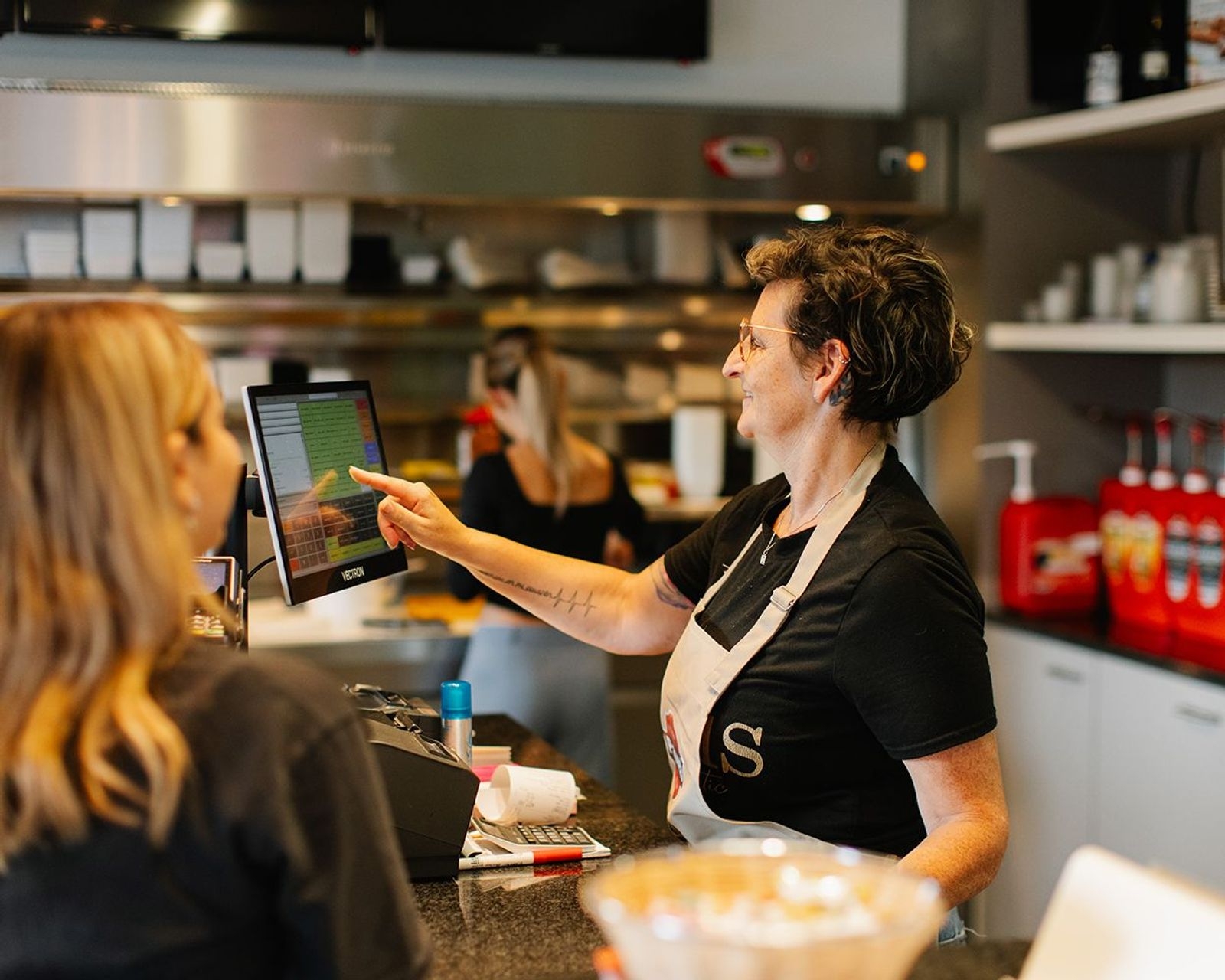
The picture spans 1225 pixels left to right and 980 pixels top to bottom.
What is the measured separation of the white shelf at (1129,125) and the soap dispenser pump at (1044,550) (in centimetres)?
77

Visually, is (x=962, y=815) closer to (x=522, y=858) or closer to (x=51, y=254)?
Result: (x=522, y=858)

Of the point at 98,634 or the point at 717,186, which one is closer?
the point at 98,634

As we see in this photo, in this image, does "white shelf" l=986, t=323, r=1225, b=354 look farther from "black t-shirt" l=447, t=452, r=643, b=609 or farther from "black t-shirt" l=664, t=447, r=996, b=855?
"black t-shirt" l=664, t=447, r=996, b=855

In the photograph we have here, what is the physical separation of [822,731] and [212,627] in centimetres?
75

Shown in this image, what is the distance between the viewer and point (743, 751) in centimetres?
178

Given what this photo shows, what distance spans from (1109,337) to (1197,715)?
3.05 feet

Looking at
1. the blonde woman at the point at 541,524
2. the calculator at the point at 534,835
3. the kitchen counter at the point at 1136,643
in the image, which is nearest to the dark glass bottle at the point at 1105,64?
the kitchen counter at the point at 1136,643

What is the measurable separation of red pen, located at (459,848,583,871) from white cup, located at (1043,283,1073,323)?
2.30 meters

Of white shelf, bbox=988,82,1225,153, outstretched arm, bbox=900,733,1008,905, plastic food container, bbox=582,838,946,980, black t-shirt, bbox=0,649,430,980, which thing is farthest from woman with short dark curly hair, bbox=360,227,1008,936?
white shelf, bbox=988,82,1225,153

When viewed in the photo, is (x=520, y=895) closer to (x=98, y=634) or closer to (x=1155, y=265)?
(x=98, y=634)

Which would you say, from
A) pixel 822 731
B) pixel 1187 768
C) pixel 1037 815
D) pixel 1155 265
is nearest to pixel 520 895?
pixel 822 731

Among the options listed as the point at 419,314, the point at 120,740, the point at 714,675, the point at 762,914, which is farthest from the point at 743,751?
the point at 419,314

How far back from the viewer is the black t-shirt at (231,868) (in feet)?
3.15

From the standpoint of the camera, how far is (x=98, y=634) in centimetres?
96
